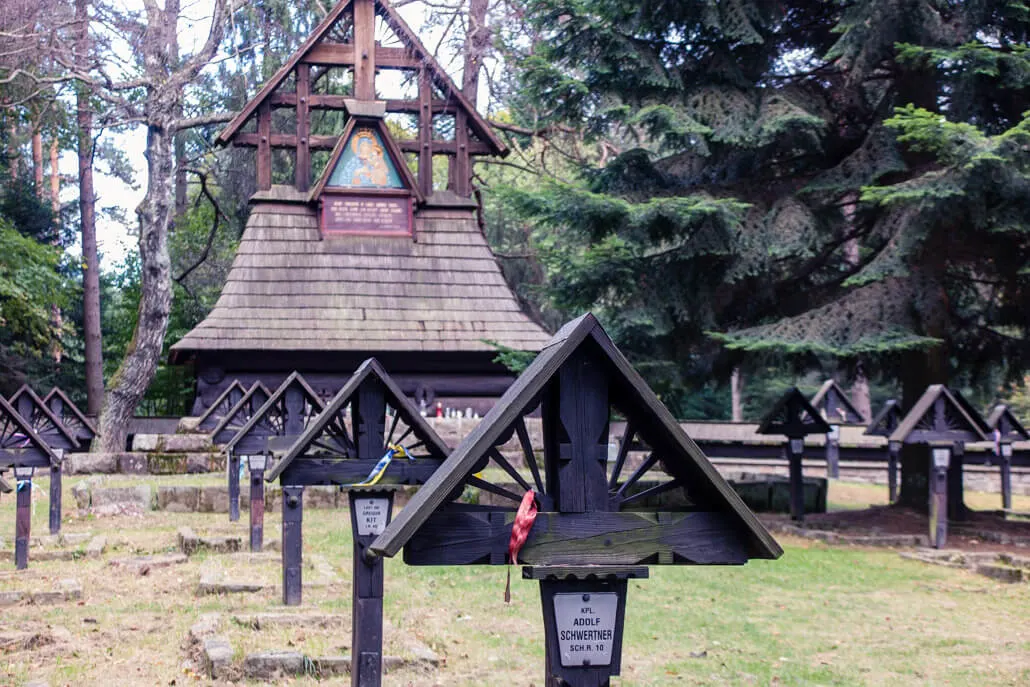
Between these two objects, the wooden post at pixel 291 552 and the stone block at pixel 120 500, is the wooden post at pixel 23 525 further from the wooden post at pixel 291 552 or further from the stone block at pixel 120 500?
the stone block at pixel 120 500

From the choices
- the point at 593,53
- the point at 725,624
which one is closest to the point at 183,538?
the point at 725,624

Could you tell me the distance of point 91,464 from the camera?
18.9 metres

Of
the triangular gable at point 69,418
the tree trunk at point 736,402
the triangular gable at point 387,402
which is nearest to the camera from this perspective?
the triangular gable at point 387,402

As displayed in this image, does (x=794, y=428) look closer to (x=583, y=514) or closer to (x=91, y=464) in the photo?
(x=91, y=464)

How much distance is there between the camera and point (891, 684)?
7.67 meters

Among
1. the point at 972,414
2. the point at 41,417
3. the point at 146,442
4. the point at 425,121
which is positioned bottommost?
the point at 146,442

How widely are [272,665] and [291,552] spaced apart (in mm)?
2165

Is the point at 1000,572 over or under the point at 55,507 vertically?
under

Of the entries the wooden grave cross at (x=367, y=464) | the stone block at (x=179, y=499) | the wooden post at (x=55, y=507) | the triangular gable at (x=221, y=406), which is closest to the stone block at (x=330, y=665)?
the wooden grave cross at (x=367, y=464)

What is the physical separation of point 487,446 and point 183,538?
9.44 metres

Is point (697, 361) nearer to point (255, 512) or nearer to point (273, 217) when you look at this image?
point (255, 512)

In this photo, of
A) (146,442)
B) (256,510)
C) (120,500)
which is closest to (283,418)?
(256,510)

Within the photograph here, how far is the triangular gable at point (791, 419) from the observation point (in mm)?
16672

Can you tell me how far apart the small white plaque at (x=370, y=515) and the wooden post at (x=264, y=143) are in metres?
16.8
